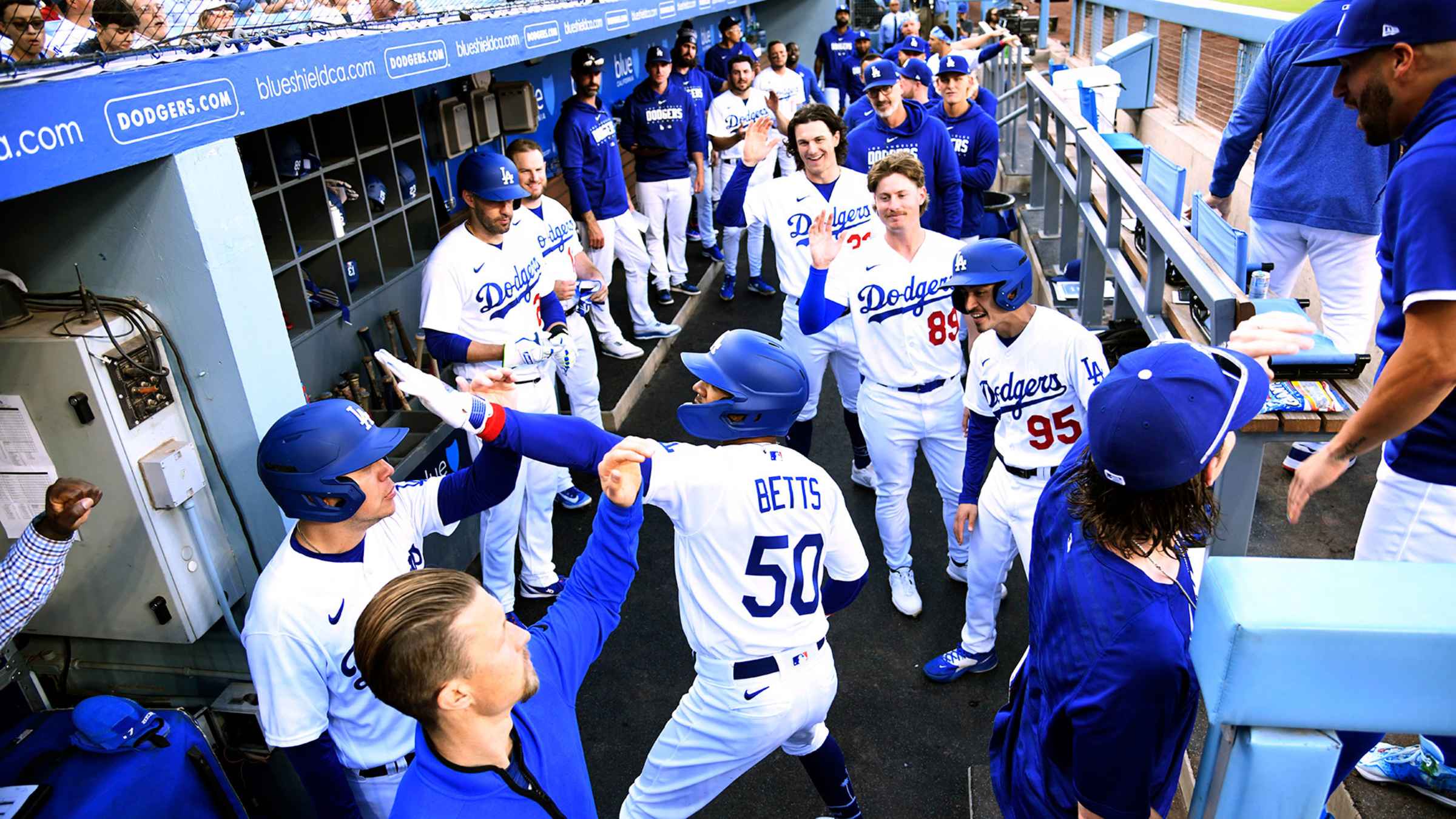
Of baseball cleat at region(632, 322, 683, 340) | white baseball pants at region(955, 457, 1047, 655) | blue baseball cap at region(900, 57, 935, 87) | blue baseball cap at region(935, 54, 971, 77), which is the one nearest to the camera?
white baseball pants at region(955, 457, 1047, 655)

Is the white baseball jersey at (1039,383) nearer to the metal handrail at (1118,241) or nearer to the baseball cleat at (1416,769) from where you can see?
the metal handrail at (1118,241)

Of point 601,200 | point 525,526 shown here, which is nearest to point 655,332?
point 601,200

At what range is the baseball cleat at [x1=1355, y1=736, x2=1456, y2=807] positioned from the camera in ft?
8.12

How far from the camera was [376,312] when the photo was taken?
Result: 5.47 meters

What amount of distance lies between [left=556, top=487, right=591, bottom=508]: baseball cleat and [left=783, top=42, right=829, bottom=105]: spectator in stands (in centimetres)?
660

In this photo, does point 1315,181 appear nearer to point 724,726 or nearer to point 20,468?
point 724,726

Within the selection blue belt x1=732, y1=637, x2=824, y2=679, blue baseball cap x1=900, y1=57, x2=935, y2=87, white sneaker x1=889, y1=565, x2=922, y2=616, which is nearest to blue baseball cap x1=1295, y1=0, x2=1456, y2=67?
blue belt x1=732, y1=637, x2=824, y2=679

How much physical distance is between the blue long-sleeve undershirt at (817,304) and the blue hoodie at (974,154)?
8.65ft

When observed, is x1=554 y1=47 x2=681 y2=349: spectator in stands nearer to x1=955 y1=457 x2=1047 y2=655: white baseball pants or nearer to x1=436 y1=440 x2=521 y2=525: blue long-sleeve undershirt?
x1=955 y1=457 x2=1047 y2=655: white baseball pants

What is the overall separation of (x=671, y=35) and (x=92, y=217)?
10.6 meters

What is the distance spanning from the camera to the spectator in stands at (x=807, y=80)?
11446 millimetres

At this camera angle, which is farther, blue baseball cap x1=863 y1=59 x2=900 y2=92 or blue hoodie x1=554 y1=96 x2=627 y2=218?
blue hoodie x1=554 y1=96 x2=627 y2=218

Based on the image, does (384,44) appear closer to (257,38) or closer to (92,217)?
(257,38)

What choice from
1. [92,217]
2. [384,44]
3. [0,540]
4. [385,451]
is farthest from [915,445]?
[0,540]
